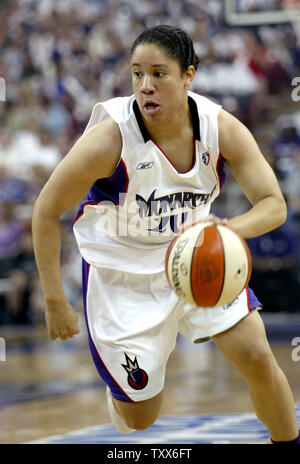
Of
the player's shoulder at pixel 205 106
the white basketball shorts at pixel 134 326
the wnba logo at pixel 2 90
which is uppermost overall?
the player's shoulder at pixel 205 106

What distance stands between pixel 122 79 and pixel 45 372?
16.4ft

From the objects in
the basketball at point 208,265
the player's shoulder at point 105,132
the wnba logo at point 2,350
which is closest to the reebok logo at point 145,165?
the player's shoulder at point 105,132

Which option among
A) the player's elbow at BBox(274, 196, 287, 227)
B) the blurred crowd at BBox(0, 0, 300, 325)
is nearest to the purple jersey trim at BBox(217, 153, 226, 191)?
the player's elbow at BBox(274, 196, 287, 227)

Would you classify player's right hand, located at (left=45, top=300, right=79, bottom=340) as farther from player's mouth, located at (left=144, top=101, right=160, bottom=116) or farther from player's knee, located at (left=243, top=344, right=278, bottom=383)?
player's mouth, located at (left=144, top=101, right=160, bottom=116)

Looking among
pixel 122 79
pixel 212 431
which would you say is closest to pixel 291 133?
pixel 122 79

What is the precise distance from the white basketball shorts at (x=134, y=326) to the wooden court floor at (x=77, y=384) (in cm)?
113

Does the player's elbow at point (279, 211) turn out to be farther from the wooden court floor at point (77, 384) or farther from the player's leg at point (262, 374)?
the wooden court floor at point (77, 384)

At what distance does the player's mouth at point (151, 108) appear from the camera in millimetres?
2959

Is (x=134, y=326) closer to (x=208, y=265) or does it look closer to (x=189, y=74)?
(x=208, y=265)

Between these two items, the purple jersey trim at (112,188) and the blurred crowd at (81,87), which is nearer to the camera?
the purple jersey trim at (112,188)

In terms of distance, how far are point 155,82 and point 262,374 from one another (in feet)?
4.02

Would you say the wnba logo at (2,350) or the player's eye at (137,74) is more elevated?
the player's eye at (137,74)

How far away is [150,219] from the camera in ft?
10.6

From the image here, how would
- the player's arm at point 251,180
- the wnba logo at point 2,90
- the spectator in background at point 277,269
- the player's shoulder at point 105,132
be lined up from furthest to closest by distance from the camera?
the wnba logo at point 2,90
the spectator in background at point 277,269
the player's shoulder at point 105,132
the player's arm at point 251,180
